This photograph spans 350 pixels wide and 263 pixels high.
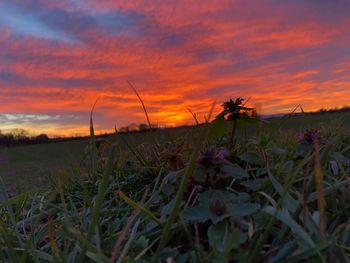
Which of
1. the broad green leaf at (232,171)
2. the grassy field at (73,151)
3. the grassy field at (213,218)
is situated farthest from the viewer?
the grassy field at (73,151)

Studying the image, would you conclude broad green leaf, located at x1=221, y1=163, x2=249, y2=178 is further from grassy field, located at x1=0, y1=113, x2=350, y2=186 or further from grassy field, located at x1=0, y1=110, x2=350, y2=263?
grassy field, located at x1=0, y1=113, x2=350, y2=186

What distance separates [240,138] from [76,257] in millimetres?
Answer: 996

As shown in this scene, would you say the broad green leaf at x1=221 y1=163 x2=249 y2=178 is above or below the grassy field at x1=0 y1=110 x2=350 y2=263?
above

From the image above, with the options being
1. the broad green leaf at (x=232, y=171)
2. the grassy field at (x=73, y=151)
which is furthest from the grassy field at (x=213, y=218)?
the grassy field at (x=73, y=151)

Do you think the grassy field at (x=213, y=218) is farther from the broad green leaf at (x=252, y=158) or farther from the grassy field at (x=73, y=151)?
the grassy field at (x=73, y=151)

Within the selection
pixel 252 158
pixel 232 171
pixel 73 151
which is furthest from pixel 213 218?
pixel 73 151

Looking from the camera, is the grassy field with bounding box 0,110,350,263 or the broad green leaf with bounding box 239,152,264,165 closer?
the grassy field with bounding box 0,110,350,263

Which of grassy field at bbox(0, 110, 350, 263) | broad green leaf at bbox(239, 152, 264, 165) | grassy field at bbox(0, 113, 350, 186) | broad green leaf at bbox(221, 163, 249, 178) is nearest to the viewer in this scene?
grassy field at bbox(0, 110, 350, 263)

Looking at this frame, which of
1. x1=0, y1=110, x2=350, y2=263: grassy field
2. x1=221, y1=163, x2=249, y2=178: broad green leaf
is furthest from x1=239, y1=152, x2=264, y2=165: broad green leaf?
x1=221, y1=163, x2=249, y2=178: broad green leaf

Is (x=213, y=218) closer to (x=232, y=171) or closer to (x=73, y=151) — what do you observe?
(x=232, y=171)

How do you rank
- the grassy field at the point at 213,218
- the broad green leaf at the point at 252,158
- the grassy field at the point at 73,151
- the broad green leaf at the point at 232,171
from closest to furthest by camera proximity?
the grassy field at the point at 213,218, the broad green leaf at the point at 232,171, the broad green leaf at the point at 252,158, the grassy field at the point at 73,151

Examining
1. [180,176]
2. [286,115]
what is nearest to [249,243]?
[180,176]

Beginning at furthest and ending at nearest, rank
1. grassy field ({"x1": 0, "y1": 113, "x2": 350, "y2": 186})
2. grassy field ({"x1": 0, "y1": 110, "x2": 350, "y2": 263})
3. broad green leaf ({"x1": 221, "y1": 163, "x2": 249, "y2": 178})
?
1. grassy field ({"x1": 0, "y1": 113, "x2": 350, "y2": 186})
2. broad green leaf ({"x1": 221, "y1": 163, "x2": 249, "y2": 178})
3. grassy field ({"x1": 0, "y1": 110, "x2": 350, "y2": 263})

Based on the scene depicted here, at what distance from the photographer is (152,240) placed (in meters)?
1.02
